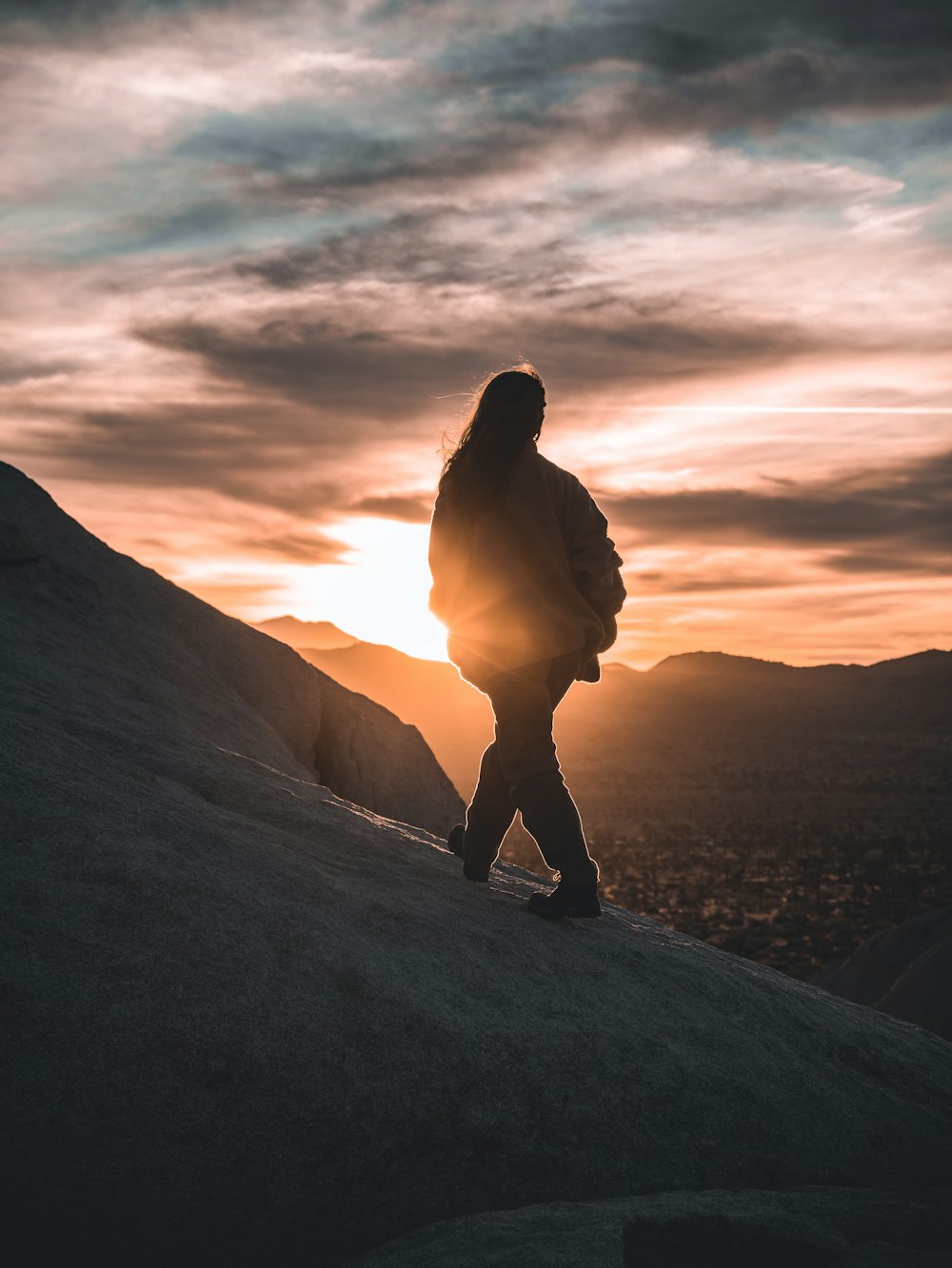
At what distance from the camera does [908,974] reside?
351 inches

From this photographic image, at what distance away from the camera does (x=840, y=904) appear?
20.1 metres

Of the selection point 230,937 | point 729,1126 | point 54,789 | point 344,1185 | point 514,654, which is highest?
point 514,654

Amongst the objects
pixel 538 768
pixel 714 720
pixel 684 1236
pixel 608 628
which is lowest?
pixel 684 1236

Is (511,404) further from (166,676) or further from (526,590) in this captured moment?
(166,676)

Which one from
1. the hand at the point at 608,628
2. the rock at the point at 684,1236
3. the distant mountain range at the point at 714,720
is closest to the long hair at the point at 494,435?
the hand at the point at 608,628

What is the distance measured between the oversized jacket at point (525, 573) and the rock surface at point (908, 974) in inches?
225

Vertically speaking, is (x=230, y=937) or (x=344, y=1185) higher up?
(x=230, y=937)

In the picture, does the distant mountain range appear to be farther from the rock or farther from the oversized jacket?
the rock

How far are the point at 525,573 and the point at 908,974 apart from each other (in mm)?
6688

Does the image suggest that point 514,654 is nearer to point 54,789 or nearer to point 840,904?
point 54,789

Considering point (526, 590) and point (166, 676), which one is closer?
point (526, 590)

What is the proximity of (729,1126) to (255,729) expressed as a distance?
565cm

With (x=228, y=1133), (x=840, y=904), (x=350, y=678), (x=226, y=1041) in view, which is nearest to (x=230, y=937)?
(x=226, y=1041)

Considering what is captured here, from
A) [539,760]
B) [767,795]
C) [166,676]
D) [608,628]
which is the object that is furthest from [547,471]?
[767,795]
